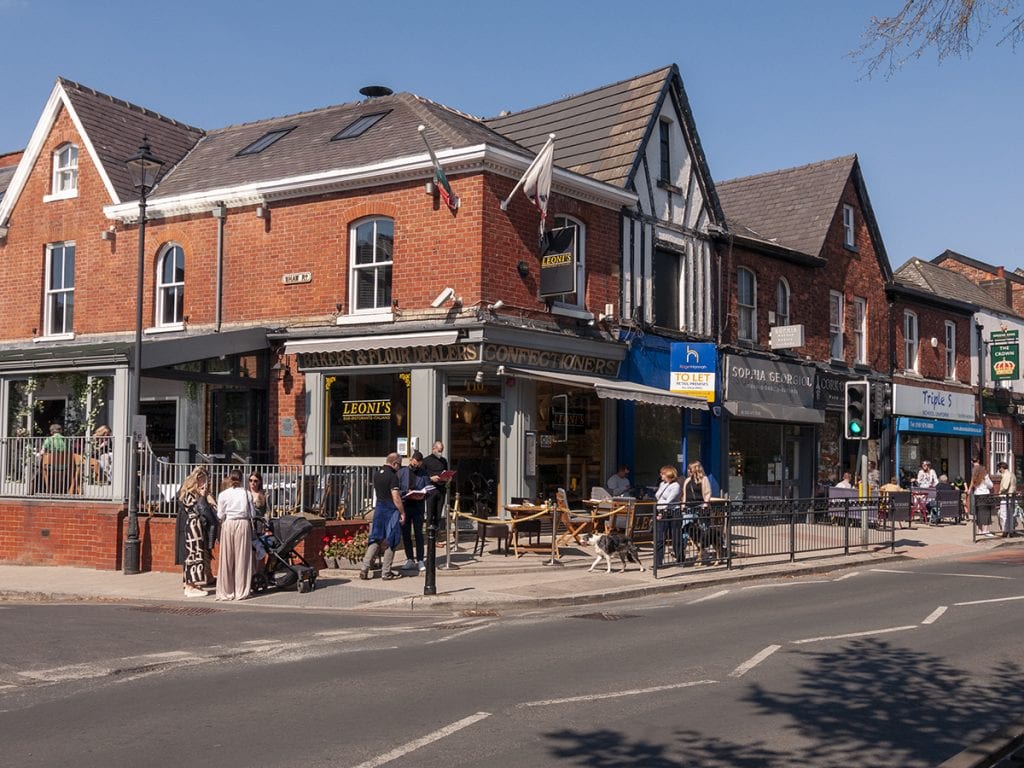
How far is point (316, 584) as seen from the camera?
1544 cm

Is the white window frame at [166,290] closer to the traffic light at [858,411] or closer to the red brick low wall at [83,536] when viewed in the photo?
the red brick low wall at [83,536]

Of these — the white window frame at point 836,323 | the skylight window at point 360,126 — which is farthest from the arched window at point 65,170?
the white window frame at point 836,323

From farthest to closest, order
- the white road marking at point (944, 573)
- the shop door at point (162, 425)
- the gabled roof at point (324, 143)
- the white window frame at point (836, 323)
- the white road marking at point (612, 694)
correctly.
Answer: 1. the white window frame at point (836, 323)
2. the shop door at point (162, 425)
3. the gabled roof at point (324, 143)
4. the white road marking at point (944, 573)
5. the white road marking at point (612, 694)

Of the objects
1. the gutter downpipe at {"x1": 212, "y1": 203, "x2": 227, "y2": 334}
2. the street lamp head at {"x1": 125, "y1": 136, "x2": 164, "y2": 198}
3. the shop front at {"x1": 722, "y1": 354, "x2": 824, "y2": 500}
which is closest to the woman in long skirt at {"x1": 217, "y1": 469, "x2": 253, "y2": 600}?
the street lamp head at {"x1": 125, "y1": 136, "x2": 164, "y2": 198}

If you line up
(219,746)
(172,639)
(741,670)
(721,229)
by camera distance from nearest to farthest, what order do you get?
(219,746) < (741,670) < (172,639) < (721,229)

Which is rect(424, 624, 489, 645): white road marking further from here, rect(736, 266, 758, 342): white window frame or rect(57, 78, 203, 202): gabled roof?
rect(57, 78, 203, 202): gabled roof

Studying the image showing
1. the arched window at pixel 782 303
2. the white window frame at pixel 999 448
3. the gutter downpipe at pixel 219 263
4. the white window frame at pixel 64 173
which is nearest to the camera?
A: the gutter downpipe at pixel 219 263

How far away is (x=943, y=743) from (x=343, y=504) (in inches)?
467

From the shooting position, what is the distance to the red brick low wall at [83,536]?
17.1 meters

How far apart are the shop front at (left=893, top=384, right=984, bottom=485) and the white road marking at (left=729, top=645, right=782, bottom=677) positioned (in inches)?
890

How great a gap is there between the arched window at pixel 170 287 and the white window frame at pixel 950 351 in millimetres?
23069

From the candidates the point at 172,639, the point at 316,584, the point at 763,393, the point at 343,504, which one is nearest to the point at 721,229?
the point at 763,393

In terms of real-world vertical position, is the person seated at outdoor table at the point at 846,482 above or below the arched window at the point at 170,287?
below

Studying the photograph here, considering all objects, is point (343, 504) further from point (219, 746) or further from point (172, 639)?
point (219, 746)
